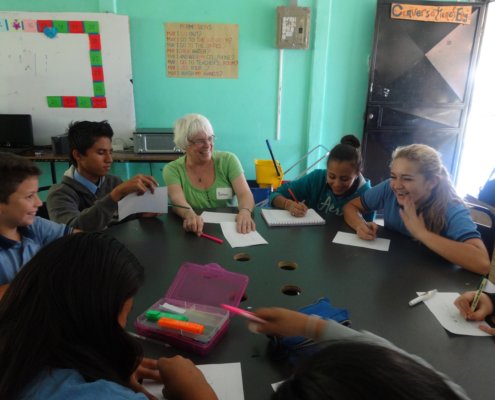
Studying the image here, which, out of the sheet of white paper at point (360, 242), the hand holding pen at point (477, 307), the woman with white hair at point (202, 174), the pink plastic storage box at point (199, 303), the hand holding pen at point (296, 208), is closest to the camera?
the pink plastic storage box at point (199, 303)

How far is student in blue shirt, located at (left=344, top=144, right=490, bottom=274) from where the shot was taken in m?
1.31

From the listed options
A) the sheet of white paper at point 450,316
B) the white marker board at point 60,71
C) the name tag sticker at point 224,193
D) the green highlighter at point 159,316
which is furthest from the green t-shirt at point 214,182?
the white marker board at point 60,71

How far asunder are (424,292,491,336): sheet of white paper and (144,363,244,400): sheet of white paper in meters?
0.57

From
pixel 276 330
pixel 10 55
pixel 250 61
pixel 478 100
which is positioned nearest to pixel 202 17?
pixel 250 61

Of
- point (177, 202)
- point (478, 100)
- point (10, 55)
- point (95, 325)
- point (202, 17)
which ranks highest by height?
point (202, 17)

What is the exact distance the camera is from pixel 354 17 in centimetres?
353

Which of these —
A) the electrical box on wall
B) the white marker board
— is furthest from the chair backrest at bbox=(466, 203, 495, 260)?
the white marker board

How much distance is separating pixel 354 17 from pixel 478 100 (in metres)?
1.68

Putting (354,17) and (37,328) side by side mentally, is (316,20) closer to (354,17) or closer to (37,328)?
(354,17)

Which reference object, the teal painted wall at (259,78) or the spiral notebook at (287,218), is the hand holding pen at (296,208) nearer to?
the spiral notebook at (287,218)

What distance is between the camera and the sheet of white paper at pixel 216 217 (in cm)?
175

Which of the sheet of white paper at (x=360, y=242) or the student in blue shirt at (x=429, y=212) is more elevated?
the student in blue shirt at (x=429, y=212)

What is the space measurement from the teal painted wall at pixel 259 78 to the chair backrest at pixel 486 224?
83.4 inches

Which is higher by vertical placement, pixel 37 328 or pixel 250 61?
pixel 250 61
